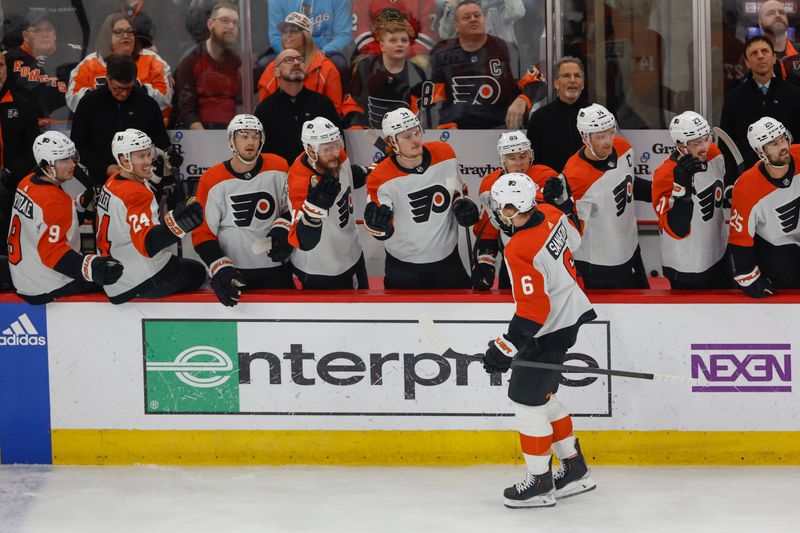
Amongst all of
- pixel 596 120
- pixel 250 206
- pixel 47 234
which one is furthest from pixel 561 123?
pixel 47 234

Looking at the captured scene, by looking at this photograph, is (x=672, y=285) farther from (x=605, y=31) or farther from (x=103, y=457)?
(x=103, y=457)

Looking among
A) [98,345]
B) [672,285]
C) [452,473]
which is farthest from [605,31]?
[98,345]

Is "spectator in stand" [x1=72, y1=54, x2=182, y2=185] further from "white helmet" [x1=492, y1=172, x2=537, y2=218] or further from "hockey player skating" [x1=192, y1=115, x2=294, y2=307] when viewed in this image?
"white helmet" [x1=492, y1=172, x2=537, y2=218]

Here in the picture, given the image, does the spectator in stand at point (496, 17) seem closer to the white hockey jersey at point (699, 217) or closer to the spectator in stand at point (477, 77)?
the spectator in stand at point (477, 77)

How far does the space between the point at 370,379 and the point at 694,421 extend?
1399 mm

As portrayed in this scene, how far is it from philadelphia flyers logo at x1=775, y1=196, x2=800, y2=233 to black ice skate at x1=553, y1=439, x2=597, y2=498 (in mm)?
1341

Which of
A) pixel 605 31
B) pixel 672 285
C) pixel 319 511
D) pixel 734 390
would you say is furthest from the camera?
pixel 605 31

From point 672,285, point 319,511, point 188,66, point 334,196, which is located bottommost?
point 319,511

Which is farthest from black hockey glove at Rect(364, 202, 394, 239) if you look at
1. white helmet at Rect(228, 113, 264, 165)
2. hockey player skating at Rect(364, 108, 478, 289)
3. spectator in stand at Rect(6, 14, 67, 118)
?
spectator in stand at Rect(6, 14, 67, 118)

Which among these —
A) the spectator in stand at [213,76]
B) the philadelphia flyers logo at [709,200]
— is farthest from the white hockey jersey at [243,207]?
the philadelphia flyers logo at [709,200]

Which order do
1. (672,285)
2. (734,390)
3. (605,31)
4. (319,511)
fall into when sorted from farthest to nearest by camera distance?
(605,31) < (672,285) < (734,390) < (319,511)

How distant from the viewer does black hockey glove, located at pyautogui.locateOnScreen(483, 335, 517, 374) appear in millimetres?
4617

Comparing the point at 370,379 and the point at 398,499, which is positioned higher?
the point at 370,379

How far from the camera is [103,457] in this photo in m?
5.44
